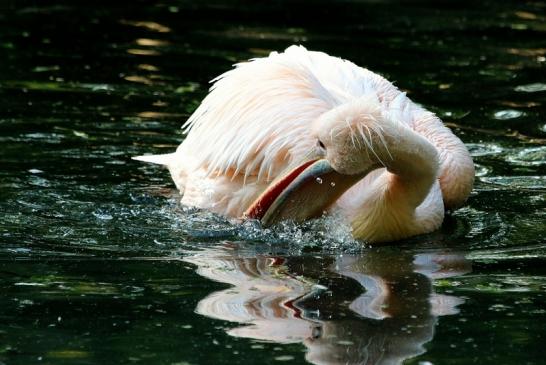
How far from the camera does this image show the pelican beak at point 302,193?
5.64m

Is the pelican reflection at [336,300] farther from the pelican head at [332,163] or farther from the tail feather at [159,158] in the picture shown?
the tail feather at [159,158]

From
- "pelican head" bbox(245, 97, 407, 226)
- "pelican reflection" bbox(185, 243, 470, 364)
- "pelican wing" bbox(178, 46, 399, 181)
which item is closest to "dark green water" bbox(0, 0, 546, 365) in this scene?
"pelican reflection" bbox(185, 243, 470, 364)

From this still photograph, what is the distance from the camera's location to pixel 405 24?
1175 centimetres

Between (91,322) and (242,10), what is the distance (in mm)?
8398

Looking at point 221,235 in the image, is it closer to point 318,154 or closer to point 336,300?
point 318,154

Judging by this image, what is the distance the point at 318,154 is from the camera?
569cm

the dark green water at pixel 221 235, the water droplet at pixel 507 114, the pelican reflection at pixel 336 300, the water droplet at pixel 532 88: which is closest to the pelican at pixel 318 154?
the dark green water at pixel 221 235

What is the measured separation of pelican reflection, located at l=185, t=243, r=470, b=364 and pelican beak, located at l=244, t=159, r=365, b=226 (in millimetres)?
342

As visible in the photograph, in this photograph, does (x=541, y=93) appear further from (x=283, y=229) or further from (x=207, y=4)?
(x=207, y=4)

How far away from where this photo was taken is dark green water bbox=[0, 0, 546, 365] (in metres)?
4.17

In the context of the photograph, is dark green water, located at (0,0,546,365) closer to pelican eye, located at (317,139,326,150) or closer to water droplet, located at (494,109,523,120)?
water droplet, located at (494,109,523,120)

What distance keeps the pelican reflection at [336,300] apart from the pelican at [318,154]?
0.35 m

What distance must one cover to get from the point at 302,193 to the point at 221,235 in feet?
1.49

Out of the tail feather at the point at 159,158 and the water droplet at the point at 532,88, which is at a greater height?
the water droplet at the point at 532,88
